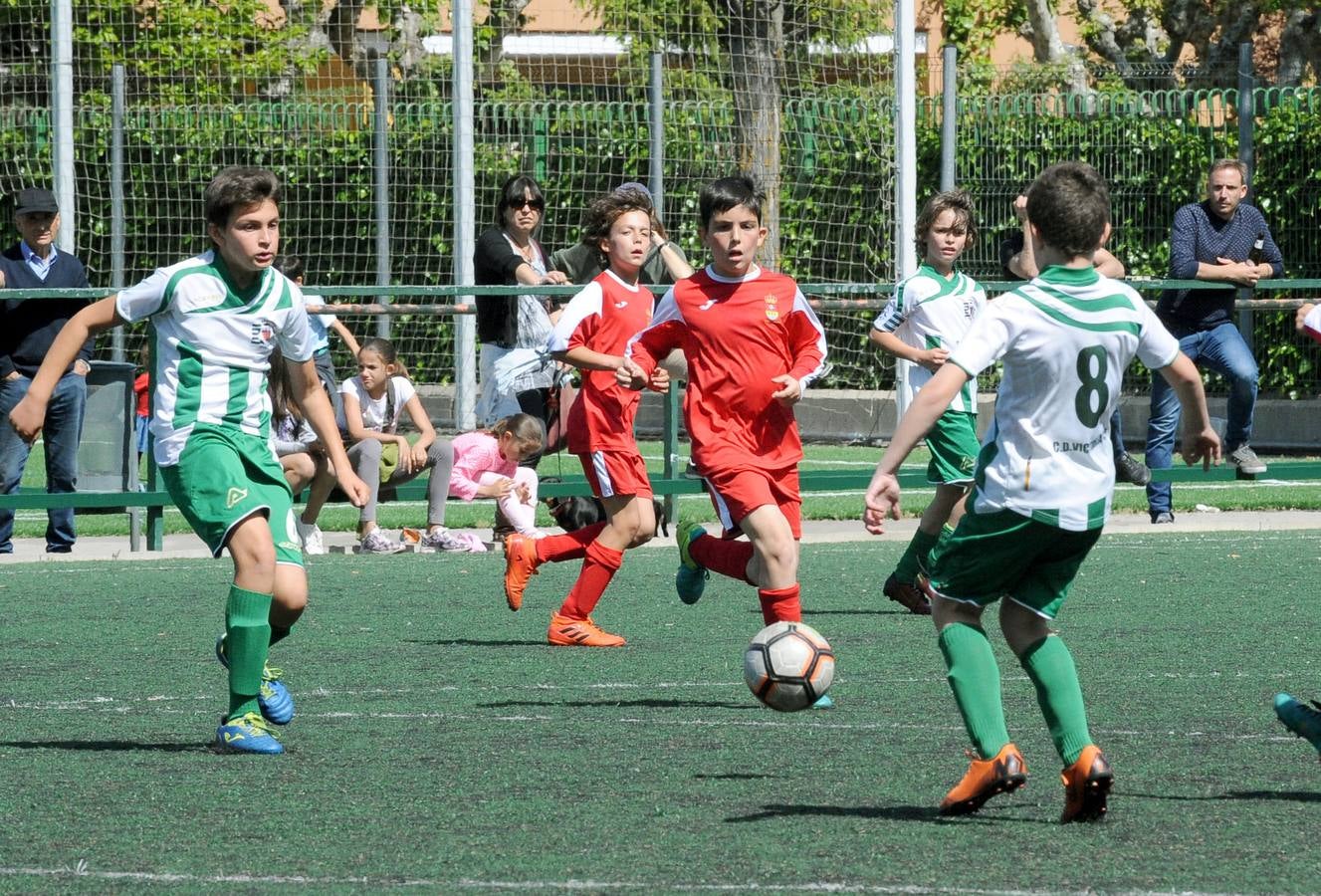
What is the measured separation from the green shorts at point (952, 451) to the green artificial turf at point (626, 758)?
62 cm

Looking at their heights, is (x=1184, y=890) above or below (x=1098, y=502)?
below

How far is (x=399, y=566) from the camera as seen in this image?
11.6 m

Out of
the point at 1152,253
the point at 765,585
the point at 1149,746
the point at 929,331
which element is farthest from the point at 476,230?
the point at 1149,746

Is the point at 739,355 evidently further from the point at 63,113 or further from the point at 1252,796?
the point at 63,113

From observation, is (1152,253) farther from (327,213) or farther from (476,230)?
(327,213)

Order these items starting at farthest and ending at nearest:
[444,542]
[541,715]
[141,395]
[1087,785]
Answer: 1. [141,395]
2. [444,542]
3. [541,715]
4. [1087,785]

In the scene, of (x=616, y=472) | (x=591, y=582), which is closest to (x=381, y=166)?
(x=616, y=472)

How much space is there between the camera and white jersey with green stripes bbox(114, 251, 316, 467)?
6.43m

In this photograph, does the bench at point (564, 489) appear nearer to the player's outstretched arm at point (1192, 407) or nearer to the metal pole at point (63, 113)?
the metal pole at point (63, 113)

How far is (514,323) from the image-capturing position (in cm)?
1276

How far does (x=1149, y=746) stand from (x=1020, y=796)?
0.81 metres

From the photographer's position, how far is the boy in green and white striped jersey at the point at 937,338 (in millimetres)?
9172

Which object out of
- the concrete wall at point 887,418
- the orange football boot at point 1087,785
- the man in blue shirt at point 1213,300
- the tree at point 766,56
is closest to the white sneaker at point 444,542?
the man in blue shirt at point 1213,300

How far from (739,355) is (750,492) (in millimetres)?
529
